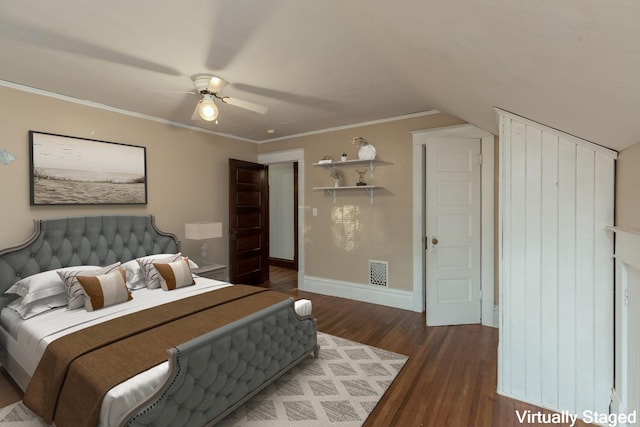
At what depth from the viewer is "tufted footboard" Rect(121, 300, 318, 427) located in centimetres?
146

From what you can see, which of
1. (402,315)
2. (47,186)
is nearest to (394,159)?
(402,315)

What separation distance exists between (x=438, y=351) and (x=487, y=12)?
8.97 ft

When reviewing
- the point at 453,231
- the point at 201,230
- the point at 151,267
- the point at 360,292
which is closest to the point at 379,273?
the point at 360,292

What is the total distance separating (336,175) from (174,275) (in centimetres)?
250

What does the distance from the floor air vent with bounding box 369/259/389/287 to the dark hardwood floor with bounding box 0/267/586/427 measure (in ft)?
1.10

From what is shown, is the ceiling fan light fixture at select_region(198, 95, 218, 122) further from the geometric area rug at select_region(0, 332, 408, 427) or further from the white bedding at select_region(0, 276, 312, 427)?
the geometric area rug at select_region(0, 332, 408, 427)

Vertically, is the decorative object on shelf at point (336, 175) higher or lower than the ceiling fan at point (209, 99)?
lower

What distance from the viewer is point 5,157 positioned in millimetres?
2709

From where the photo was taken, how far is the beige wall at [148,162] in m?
2.75

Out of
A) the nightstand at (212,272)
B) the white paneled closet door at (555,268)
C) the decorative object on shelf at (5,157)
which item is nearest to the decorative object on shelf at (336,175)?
the nightstand at (212,272)

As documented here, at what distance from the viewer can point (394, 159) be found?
12.9 feet

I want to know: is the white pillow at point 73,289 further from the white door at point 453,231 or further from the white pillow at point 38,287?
the white door at point 453,231

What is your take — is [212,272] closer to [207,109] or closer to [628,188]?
[207,109]

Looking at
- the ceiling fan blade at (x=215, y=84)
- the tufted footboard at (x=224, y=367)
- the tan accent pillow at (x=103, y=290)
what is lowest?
the tufted footboard at (x=224, y=367)
